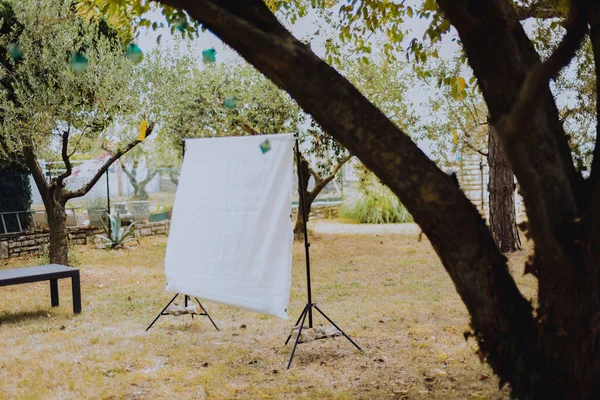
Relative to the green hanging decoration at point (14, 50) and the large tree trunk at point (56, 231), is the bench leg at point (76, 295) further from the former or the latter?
the green hanging decoration at point (14, 50)

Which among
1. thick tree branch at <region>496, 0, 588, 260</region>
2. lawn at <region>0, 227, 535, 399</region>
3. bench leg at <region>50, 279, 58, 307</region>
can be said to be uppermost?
thick tree branch at <region>496, 0, 588, 260</region>

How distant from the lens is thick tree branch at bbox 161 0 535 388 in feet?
8.87

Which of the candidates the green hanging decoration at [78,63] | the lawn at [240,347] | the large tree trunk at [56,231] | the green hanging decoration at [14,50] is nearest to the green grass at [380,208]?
the lawn at [240,347]

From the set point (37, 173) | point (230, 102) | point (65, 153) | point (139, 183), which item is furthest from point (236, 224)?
point (139, 183)

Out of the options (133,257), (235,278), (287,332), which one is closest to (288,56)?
(235,278)

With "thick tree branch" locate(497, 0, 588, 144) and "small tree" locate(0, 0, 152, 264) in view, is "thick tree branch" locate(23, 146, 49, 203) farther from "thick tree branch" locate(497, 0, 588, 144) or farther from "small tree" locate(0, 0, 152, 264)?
"thick tree branch" locate(497, 0, 588, 144)

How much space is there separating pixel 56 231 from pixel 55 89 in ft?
6.77

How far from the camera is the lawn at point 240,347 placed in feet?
14.9

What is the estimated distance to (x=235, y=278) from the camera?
5.35 m

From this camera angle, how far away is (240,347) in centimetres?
564

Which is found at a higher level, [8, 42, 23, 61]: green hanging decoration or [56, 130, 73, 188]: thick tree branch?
[8, 42, 23, 61]: green hanging decoration

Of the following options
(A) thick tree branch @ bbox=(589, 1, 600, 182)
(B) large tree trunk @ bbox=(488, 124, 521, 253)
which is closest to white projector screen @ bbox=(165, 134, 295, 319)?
(A) thick tree branch @ bbox=(589, 1, 600, 182)

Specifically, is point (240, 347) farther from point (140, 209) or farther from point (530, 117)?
point (140, 209)

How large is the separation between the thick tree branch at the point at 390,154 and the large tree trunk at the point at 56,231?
7.30 metres
